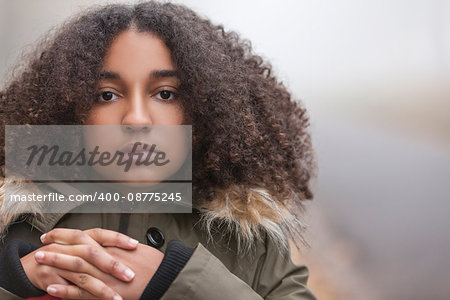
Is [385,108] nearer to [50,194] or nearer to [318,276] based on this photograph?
[318,276]

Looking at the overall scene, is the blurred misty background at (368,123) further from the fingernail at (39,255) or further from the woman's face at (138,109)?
the fingernail at (39,255)

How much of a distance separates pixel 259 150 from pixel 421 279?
0.61 m

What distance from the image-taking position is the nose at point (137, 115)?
984 mm

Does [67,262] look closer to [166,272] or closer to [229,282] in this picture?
[166,272]

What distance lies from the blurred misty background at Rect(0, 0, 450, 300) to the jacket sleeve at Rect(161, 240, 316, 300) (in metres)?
0.39

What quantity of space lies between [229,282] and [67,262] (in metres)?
0.29

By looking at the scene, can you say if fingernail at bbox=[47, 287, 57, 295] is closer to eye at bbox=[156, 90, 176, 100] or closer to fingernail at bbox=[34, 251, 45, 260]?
fingernail at bbox=[34, 251, 45, 260]

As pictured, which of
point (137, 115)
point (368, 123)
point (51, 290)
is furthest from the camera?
point (368, 123)

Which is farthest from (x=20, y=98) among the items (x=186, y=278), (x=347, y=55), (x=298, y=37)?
(x=347, y=55)

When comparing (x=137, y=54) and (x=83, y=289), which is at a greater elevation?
(x=137, y=54)

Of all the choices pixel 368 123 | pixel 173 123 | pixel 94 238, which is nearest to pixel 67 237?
pixel 94 238

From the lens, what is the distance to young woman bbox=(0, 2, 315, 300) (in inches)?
39.5

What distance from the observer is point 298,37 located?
4.77ft

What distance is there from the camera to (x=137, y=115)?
99cm
